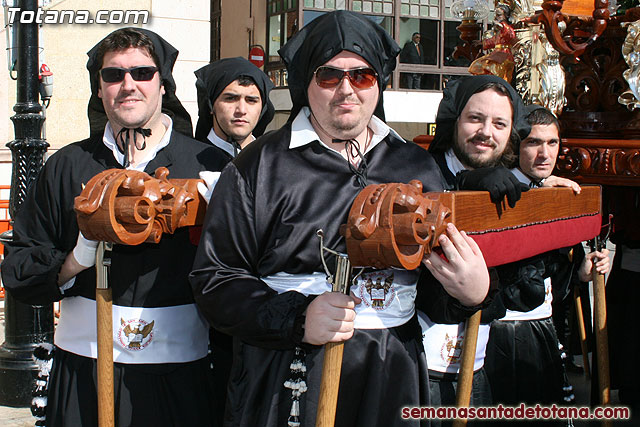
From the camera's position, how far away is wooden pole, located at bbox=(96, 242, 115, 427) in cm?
264

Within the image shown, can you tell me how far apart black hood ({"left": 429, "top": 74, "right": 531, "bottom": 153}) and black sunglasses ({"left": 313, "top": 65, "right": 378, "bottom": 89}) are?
1126 mm

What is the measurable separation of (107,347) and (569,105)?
3284mm

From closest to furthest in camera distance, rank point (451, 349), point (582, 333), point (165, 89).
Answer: point (165, 89) < point (451, 349) < point (582, 333)

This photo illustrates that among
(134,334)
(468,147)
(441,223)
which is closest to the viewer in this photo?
(441,223)

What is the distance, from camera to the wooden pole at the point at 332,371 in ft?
7.18

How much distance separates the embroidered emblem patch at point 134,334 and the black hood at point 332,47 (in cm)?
93

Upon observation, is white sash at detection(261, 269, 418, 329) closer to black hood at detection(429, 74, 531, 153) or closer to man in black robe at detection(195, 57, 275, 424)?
black hood at detection(429, 74, 531, 153)

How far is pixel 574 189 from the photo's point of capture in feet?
11.9

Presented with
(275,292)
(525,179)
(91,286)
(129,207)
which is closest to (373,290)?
(275,292)

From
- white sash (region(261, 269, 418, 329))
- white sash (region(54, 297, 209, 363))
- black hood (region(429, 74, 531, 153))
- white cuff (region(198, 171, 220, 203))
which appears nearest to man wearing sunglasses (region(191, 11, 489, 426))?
white sash (region(261, 269, 418, 329))

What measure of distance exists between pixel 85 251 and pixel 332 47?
111cm

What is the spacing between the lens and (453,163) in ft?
11.5

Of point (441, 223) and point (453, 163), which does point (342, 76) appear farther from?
point (453, 163)

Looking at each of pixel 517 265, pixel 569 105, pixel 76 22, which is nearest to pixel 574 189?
pixel 517 265
